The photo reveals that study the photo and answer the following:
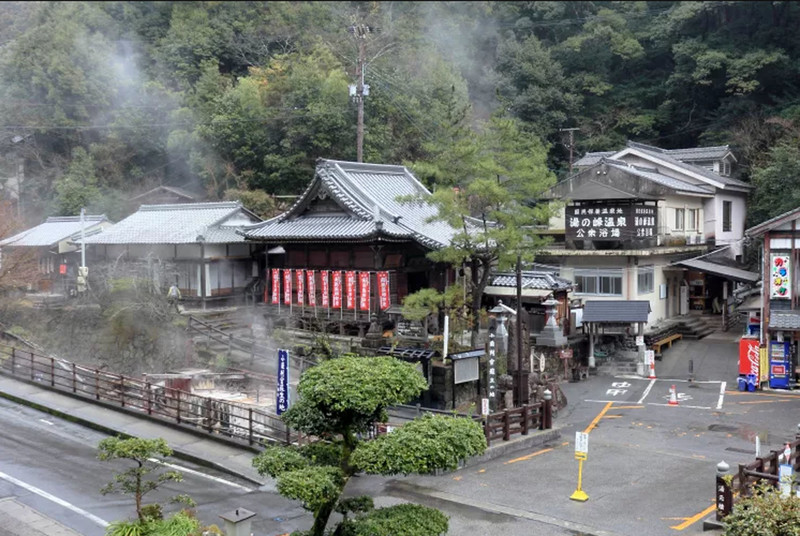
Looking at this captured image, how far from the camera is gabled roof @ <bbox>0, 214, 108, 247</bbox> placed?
44.8 metres

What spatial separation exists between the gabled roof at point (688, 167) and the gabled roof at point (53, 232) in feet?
108

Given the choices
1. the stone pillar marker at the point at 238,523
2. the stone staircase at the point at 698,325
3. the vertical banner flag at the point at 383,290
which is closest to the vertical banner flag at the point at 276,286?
the vertical banner flag at the point at 383,290

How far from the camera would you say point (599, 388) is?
29219 mm

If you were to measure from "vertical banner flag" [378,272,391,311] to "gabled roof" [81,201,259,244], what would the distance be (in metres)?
10.6

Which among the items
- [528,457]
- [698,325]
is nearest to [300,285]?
[528,457]

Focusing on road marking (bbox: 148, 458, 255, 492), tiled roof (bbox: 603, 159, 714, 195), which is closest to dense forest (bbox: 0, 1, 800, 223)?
tiled roof (bbox: 603, 159, 714, 195)

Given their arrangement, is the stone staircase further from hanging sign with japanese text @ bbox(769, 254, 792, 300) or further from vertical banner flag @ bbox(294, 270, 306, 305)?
vertical banner flag @ bbox(294, 270, 306, 305)

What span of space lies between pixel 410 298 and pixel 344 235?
21.1 ft

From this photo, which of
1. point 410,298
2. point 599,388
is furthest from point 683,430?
point 410,298

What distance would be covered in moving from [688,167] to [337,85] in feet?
70.9

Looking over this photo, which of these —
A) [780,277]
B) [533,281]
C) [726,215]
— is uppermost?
[726,215]

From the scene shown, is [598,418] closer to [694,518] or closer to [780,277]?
[780,277]

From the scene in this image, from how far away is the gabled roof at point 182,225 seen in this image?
3638 centimetres

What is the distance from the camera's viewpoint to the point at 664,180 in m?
39.6
